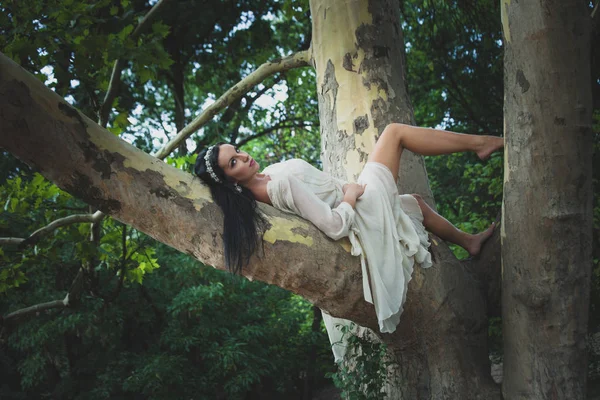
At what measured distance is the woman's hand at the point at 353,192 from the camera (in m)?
2.93

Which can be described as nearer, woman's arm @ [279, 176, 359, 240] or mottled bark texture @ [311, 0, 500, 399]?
woman's arm @ [279, 176, 359, 240]

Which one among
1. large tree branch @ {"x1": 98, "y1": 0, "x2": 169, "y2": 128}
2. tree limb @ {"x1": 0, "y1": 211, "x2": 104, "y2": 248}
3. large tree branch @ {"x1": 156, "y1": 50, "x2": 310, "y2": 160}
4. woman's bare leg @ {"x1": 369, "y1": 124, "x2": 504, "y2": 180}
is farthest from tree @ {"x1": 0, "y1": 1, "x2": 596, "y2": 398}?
tree limb @ {"x1": 0, "y1": 211, "x2": 104, "y2": 248}

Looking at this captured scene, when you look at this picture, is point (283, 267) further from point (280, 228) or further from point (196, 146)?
point (196, 146)

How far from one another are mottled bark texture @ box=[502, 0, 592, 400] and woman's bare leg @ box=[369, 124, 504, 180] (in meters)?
0.35

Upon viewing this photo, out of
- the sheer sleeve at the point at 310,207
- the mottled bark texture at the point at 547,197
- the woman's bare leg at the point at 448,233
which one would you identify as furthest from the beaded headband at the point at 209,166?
the mottled bark texture at the point at 547,197

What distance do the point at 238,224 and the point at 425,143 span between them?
45.1 inches

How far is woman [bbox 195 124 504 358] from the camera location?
8.59ft

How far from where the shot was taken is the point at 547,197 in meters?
2.59

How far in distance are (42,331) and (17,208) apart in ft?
7.99

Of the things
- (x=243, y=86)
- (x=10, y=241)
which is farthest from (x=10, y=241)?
(x=243, y=86)

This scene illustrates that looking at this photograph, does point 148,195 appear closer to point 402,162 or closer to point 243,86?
point 402,162

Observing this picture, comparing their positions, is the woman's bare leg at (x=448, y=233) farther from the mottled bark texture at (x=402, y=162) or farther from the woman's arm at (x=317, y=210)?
the woman's arm at (x=317, y=210)

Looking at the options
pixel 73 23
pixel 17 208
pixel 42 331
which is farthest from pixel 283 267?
pixel 42 331

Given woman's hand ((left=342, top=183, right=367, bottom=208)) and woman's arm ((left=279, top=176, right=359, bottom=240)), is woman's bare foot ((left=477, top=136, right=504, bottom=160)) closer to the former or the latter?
woman's hand ((left=342, top=183, right=367, bottom=208))
